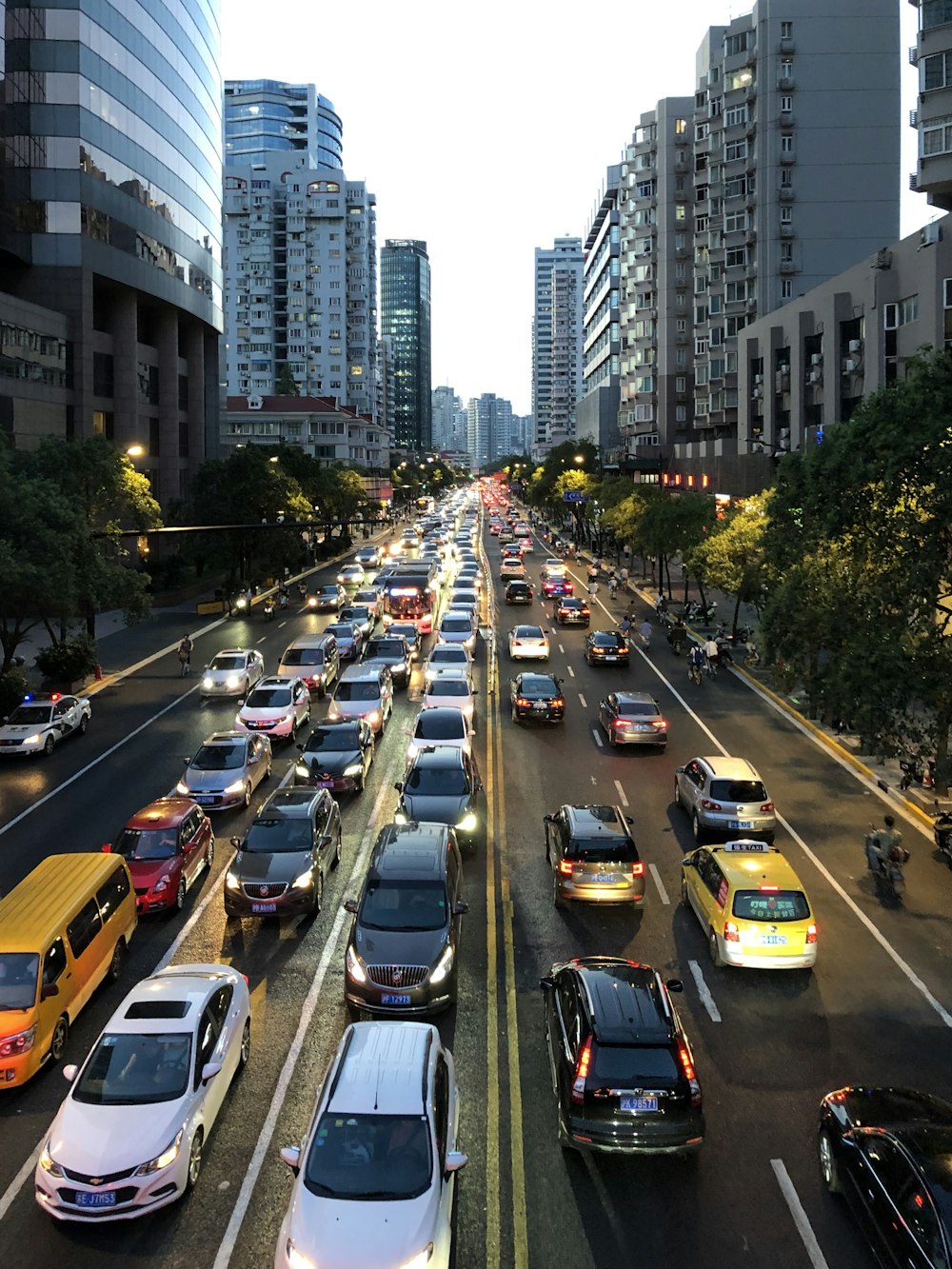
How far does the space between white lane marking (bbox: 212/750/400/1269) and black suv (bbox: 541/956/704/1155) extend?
3.20 metres

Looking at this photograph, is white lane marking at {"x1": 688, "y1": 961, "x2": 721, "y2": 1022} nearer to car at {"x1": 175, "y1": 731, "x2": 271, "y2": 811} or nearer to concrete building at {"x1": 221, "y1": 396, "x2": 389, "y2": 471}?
car at {"x1": 175, "y1": 731, "x2": 271, "y2": 811}

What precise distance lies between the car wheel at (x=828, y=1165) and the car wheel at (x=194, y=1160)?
6267 mm

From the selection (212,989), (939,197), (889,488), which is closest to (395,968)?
(212,989)

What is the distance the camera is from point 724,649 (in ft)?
139

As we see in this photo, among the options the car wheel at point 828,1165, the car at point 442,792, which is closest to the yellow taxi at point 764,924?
the car wheel at point 828,1165

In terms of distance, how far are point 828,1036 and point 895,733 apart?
590cm

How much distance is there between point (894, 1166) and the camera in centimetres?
898

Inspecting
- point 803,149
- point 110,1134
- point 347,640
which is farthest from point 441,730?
point 803,149

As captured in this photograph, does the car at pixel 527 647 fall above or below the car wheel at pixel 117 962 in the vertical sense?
above

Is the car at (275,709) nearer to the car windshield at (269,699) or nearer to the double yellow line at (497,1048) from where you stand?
the car windshield at (269,699)

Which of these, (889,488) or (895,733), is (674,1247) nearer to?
(895,733)

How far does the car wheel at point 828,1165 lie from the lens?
10.1 m

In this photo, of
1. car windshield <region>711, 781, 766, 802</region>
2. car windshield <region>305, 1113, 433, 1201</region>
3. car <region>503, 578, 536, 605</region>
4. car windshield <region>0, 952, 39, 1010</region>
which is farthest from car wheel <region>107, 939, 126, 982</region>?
car <region>503, 578, 536, 605</region>

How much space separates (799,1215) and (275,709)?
21.6 metres
